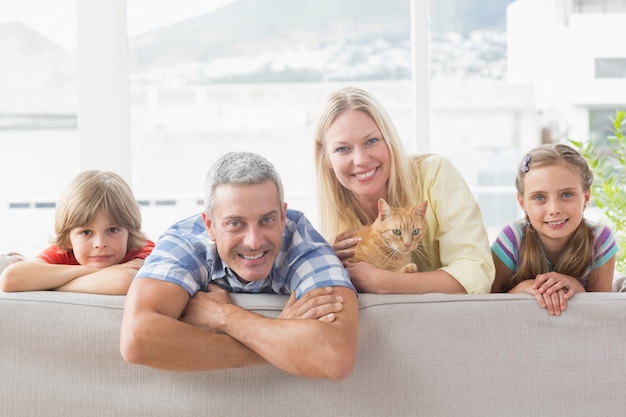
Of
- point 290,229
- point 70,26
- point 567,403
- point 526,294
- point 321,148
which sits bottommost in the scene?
point 567,403

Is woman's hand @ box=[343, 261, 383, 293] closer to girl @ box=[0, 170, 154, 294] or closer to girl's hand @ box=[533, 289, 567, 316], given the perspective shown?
girl's hand @ box=[533, 289, 567, 316]

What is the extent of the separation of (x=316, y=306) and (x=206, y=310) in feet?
0.93

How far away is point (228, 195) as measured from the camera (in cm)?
192

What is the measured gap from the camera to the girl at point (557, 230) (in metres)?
2.29

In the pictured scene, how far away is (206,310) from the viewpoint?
6.27 ft

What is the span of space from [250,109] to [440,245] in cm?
364

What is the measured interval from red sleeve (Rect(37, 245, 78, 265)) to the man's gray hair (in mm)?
650

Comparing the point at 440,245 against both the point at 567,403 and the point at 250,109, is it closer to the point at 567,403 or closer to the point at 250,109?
the point at 567,403

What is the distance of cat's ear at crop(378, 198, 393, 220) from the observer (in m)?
2.32

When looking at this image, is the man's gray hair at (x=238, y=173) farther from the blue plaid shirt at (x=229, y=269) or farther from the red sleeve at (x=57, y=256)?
the red sleeve at (x=57, y=256)

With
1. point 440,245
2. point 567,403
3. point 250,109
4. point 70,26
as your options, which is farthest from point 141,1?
point 567,403

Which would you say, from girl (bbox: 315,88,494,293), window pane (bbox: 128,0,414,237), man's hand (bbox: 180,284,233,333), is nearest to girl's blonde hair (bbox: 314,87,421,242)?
girl (bbox: 315,88,494,293)

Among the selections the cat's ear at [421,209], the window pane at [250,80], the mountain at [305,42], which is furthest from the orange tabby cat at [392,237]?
the mountain at [305,42]

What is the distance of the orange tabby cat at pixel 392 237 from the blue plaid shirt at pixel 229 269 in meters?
0.30
